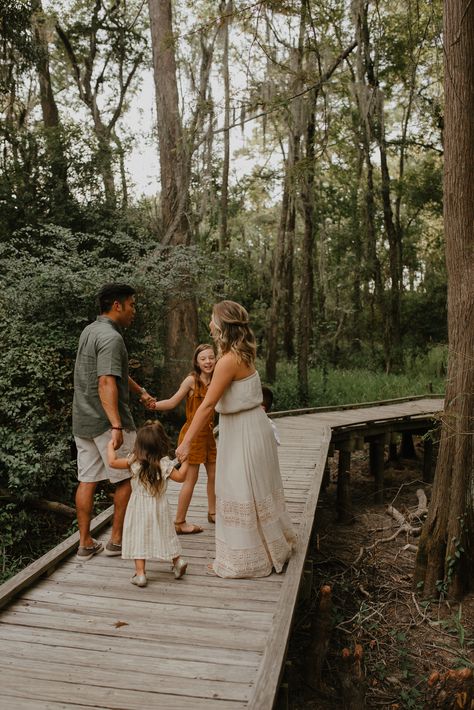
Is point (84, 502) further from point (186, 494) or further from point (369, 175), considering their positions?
point (369, 175)

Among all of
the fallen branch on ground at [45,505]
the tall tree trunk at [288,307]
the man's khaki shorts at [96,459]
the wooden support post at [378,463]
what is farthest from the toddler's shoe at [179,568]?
the tall tree trunk at [288,307]

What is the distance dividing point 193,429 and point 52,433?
425 cm

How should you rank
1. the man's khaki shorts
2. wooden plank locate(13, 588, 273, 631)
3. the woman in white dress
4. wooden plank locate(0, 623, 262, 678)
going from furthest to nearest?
the man's khaki shorts → the woman in white dress → wooden plank locate(13, 588, 273, 631) → wooden plank locate(0, 623, 262, 678)

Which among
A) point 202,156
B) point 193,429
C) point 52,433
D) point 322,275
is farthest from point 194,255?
point 322,275

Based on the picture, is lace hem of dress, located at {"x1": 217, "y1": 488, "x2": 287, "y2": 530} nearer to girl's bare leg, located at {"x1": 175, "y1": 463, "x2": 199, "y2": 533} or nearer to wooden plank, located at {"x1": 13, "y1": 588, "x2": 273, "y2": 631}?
wooden plank, located at {"x1": 13, "y1": 588, "x2": 273, "y2": 631}

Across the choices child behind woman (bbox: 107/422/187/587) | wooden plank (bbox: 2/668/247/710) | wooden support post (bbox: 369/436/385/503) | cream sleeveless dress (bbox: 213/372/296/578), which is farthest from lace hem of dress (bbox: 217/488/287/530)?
wooden support post (bbox: 369/436/385/503)

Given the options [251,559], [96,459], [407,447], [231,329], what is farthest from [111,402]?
[407,447]

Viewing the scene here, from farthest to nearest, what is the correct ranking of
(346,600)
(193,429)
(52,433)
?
(52,433) < (346,600) < (193,429)

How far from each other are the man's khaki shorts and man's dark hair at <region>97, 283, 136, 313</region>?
3.14 feet

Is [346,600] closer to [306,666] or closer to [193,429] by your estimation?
[306,666]

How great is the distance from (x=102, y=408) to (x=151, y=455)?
59 cm

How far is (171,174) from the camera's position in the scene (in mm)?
11375

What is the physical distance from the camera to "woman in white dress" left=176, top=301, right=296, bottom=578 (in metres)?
3.98

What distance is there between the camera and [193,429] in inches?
159
